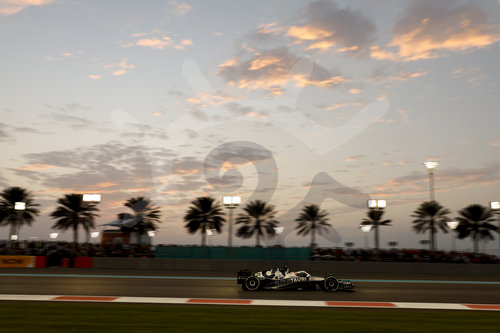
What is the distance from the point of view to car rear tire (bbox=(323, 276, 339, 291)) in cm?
1728

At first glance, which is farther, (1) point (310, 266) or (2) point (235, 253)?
(2) point (235, 253)

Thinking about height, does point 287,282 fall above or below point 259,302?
above

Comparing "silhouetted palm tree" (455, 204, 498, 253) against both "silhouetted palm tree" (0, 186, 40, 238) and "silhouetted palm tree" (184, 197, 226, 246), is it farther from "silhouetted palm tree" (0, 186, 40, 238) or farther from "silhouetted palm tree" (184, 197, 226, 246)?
"silhouetted palm tree" (0, 186, 40, 238)

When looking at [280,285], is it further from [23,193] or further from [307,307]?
[23,193]

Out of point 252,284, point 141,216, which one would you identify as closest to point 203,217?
point 141,216

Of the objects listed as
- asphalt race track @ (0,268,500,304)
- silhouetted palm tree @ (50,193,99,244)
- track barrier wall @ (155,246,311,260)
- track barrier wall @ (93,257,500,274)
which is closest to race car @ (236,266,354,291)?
asphalt race track @ (0,268,500,304)

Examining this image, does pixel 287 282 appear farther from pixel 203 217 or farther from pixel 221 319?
pixel 203 217

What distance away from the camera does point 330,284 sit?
1734 centimetres

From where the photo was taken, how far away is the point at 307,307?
44.2 feet

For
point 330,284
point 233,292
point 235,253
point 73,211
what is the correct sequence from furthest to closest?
point 73,211 → point 235,253 → point 330,284 → point 233,292

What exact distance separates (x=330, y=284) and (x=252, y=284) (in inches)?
120

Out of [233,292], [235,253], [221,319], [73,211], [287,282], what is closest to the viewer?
[221,319]

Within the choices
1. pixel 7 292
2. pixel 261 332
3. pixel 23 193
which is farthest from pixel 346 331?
pixel 23 193

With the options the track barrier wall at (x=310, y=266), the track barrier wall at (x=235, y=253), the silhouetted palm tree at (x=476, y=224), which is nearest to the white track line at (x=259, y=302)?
the track barrier wall at (x=310, y=266)
